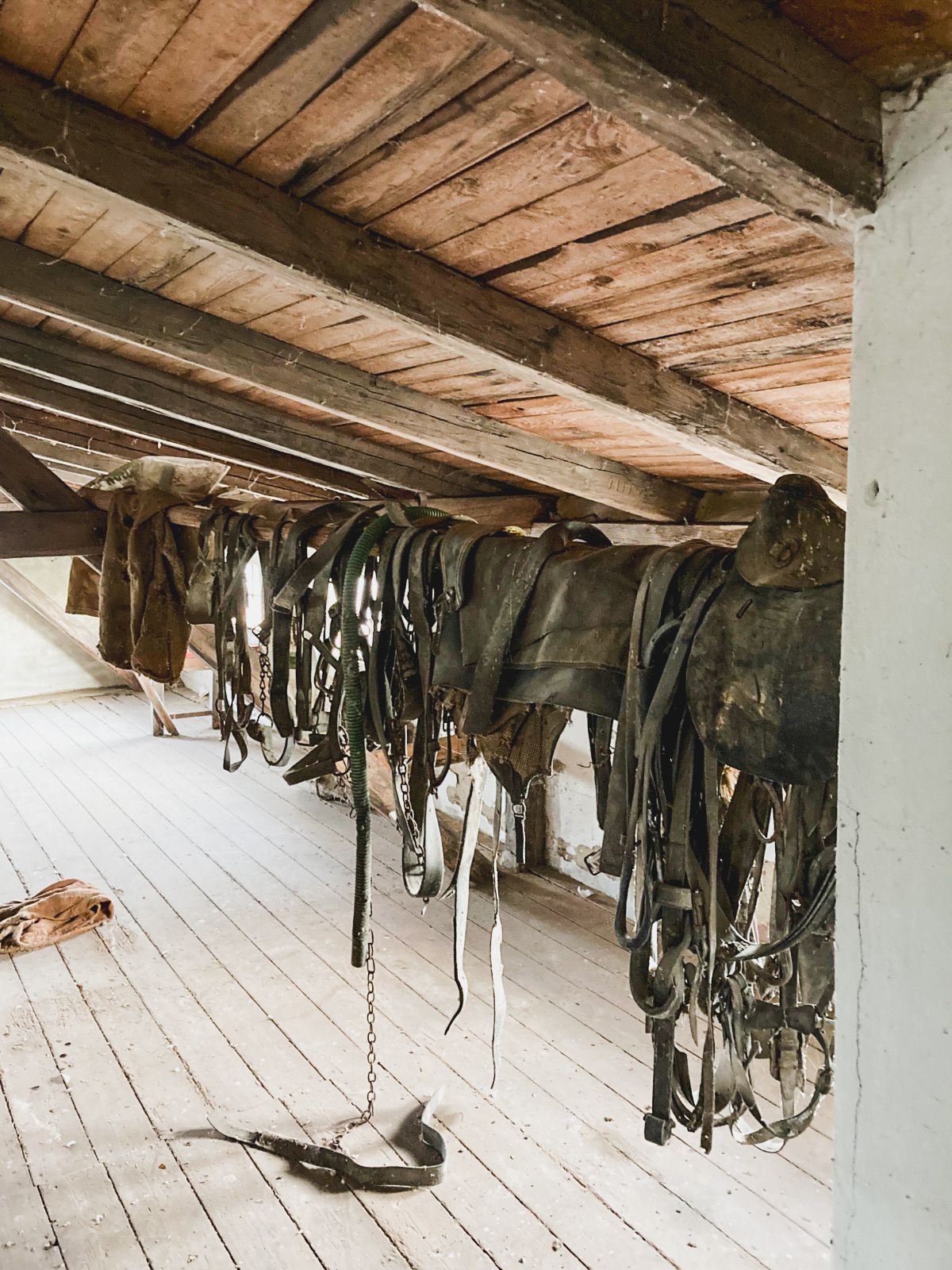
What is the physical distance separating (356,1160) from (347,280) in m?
2.64

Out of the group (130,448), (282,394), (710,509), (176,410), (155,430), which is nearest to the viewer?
(282,394)

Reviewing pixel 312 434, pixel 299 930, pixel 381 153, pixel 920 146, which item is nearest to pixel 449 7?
pixel 920 146

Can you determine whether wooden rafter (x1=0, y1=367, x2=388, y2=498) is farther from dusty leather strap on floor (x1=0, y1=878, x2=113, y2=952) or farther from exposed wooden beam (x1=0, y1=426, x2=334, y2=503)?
dusty leather strap on floor (x1=0, y1=878, x2=113, y2=952)

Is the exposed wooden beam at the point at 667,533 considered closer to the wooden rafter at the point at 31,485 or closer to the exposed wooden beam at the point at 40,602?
the wooden rafter at the point at 31,485

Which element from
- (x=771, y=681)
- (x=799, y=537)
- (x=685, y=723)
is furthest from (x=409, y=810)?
(x=799, y=537)

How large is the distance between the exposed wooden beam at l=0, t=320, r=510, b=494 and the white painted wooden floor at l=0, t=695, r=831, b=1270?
2355 mm

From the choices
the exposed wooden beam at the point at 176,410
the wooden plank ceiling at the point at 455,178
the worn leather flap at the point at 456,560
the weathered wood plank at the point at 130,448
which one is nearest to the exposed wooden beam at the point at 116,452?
the weathered wood plank at the point at 130,448

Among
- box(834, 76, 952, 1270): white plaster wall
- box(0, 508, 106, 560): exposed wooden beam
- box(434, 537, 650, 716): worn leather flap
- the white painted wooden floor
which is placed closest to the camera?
box(834, 76, 952, 1270): white plaster wall

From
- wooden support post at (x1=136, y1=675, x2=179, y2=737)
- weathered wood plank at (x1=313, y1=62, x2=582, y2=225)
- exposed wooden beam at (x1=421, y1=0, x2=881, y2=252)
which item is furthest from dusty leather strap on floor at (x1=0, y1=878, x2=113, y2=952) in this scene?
exposed wooden beam at (x1=421, y1=0, x2=881, y2=252)

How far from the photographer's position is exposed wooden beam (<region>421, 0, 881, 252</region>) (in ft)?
2.33

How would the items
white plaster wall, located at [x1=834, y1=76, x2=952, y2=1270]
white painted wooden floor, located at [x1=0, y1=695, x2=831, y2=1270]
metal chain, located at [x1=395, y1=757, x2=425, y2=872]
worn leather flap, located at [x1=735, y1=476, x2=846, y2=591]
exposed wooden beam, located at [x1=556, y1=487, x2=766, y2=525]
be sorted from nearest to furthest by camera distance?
1. white plaster wall, located at [x1=834, y1=76, x2=952, y2=1270]
2. worn leather flap, located at [x1=735, y1=476, x2=846, y2=591]
3. metal chain, located at [x1=395, y1=757, x2=425, y2=872]
4. white painted wooden floor, located at [x1=0, y1=695, x2=831, y2=1270]
5. exposed wooden beam, located at [x1=556, y1=487, x2=766, y2=525]

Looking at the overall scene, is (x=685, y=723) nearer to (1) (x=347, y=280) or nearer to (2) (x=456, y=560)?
(2) (x=456, y=560)

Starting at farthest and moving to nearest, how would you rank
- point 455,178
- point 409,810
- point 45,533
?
point 45,533 → point 409,810 → point 455,178

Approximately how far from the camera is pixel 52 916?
4.43m
